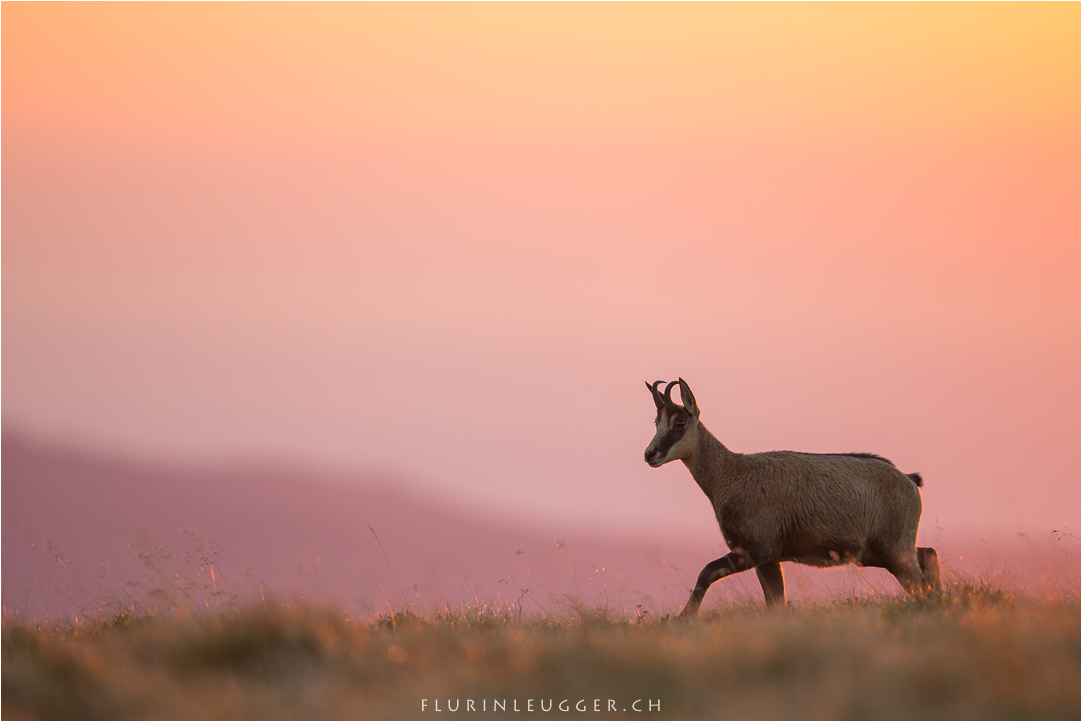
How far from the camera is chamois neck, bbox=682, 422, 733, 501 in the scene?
1159cm

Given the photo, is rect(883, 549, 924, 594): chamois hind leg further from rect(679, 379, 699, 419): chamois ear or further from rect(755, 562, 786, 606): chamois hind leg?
rect(679, 379, 699, 419): chamois ear

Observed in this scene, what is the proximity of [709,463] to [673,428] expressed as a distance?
1.96 feet

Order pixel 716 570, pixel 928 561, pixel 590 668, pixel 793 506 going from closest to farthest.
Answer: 1. pixel 590 668
2. pixel 716 570
3. pixel 793 506
4. pixel 928 561

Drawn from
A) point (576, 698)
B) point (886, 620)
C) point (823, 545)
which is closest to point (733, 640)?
point (576, 698)

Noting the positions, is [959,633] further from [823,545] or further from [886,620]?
[823,545]

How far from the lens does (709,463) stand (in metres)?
11.7

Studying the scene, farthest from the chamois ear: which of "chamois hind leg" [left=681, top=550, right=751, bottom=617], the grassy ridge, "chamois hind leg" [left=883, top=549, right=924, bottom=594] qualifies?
the grassy ridge

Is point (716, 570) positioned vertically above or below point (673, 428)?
below

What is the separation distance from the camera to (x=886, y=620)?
775 centimetres

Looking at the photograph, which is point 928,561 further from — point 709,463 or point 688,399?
point 688,399

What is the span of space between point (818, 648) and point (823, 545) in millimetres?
4860

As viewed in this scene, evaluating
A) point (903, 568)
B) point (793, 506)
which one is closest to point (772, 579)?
point (793, 506)

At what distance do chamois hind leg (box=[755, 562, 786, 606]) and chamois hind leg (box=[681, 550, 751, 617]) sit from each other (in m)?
0.72

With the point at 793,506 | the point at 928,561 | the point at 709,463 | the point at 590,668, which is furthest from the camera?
the point at 709,463
